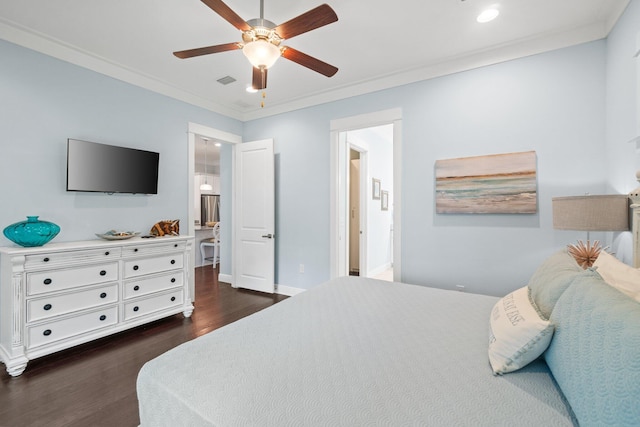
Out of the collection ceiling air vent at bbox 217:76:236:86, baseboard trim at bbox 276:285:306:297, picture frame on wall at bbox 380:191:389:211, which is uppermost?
ceiling air vent at bbox 217:76:236:86

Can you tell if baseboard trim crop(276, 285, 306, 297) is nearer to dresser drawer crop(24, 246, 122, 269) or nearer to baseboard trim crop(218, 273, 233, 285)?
baseboard trim crop(218, 273, 233, 285)

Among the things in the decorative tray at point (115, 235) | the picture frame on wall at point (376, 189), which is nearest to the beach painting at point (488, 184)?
the picture frame on wall at point (376, 189)

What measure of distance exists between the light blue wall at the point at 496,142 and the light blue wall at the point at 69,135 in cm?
205

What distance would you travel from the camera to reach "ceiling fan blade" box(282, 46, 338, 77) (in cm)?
204

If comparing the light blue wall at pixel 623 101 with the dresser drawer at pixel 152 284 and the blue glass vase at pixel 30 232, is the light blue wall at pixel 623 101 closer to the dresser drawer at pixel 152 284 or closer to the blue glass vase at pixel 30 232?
the dresser drawer at pixel 152 284

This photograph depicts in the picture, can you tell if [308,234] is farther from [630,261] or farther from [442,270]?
[630,261]

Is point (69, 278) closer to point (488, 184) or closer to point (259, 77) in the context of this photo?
point (259, 77)

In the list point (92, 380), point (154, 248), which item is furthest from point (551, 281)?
point (154, 248)

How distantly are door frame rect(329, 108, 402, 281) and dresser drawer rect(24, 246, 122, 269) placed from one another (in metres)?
2.34

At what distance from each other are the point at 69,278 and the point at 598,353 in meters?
3.30

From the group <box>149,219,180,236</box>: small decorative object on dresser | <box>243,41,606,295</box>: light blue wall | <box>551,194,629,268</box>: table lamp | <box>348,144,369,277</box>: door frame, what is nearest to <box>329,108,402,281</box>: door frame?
<box>243,41,606,295</box>: light blue wall

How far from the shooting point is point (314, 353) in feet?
3.96

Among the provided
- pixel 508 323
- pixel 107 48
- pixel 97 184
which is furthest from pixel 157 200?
pixel 508 323

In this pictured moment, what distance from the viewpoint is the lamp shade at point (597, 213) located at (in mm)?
1833
